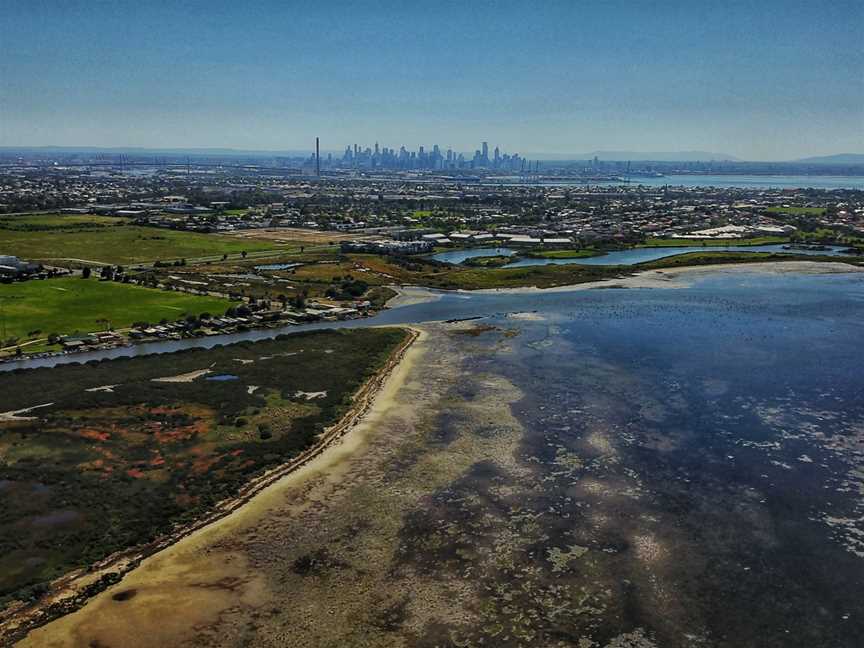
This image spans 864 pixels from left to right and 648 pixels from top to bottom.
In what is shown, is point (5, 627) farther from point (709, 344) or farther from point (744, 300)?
point (744, 300)

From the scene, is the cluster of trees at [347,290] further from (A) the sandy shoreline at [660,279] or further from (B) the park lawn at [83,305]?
(B) the park lawn at [83,305]

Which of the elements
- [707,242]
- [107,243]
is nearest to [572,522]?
[107,243]

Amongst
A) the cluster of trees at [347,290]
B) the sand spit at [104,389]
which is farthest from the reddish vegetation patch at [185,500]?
the cluster of trees at [347,290]

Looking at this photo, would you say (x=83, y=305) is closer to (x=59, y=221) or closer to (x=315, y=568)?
(x=315, y=568)

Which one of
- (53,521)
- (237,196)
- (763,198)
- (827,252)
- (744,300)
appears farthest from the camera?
(763,198)

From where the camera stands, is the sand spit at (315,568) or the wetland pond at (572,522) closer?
the sand spit at (315,568)

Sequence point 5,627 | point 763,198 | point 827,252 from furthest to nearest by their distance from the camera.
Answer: point 763,198, point 827,252, point 5,627

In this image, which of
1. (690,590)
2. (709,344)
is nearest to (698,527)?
(690,590)

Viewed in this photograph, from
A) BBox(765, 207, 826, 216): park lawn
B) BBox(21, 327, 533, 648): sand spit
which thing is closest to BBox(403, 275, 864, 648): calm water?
BBox(21, 327, 533, 648): sand spit
